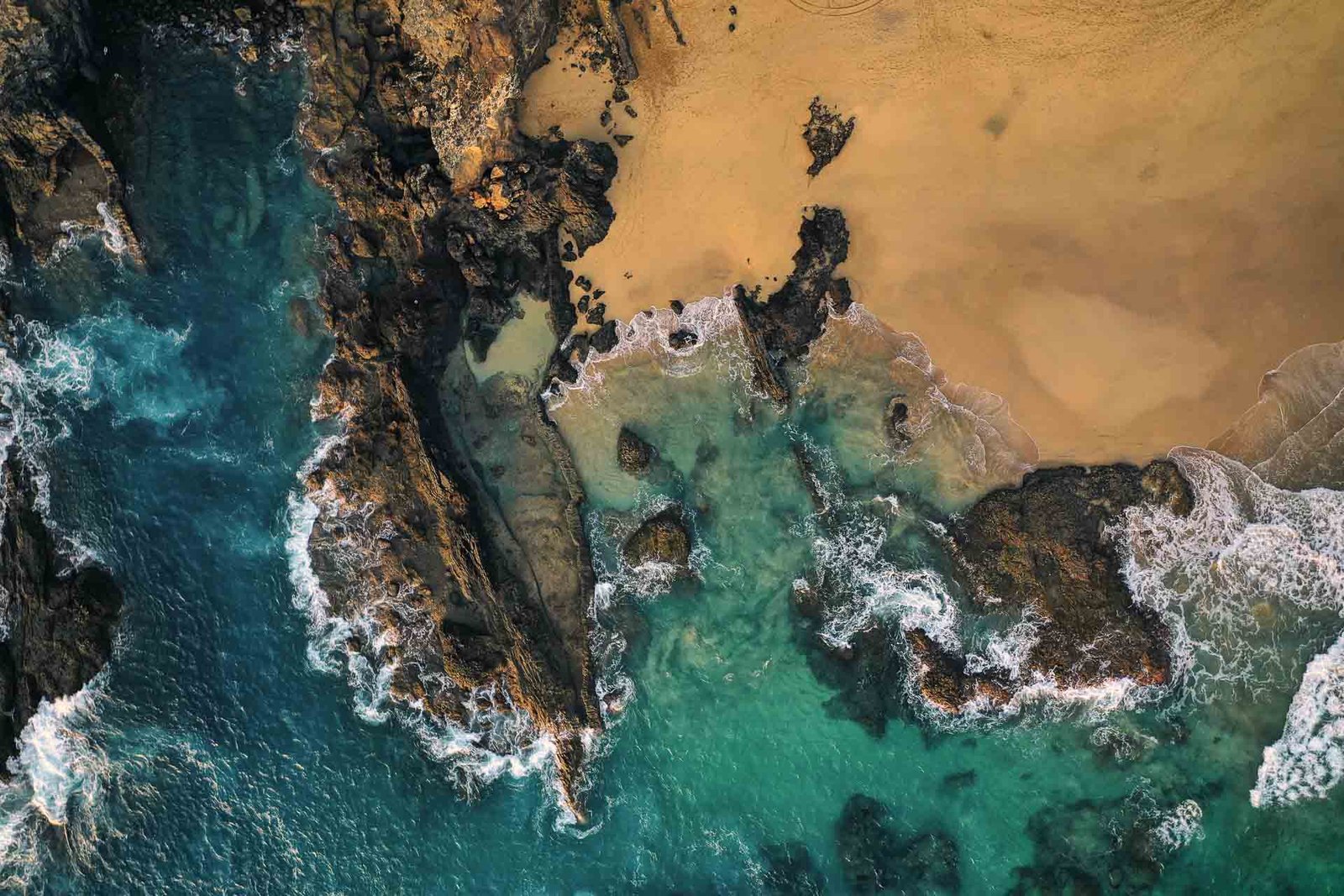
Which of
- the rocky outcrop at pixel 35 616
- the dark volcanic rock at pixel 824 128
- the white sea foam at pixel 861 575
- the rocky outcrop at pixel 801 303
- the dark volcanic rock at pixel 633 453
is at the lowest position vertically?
the rocky outcrop at pixel 35 616

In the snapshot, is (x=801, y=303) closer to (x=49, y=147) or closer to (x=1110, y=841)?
(x=1110, y=841)

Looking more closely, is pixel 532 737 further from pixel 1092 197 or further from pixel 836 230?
pixel 1092 197

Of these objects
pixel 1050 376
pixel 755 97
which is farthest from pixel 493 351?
pixel 1050 376

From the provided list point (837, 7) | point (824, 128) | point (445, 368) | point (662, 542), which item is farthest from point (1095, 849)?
point (837, 7)

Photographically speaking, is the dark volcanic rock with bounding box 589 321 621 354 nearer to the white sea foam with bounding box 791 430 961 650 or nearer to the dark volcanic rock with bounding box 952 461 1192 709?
the white sea foam with bounding box 791 430 961 650

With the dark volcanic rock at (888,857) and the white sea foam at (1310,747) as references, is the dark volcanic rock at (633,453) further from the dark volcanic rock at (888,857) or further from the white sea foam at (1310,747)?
the white sea foam at (1310,747)

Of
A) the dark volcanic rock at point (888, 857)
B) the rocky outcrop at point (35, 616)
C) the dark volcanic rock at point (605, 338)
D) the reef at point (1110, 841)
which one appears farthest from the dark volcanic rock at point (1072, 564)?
the rocky outcrop at point (35, 616)
